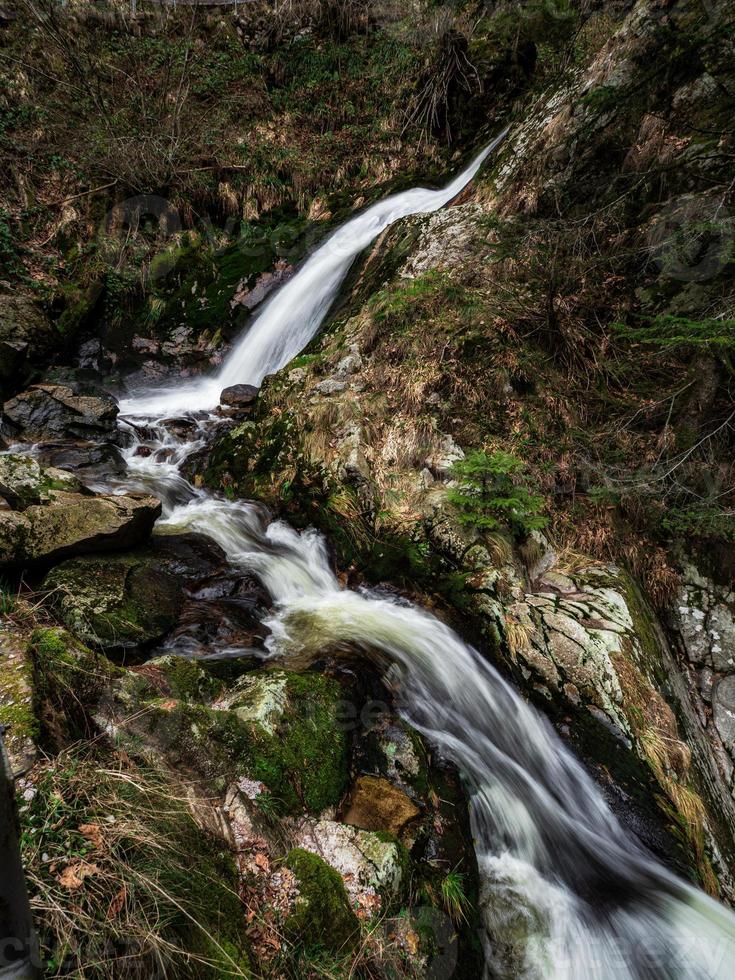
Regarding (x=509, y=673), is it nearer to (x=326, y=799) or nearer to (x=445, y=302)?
(x=326, y=799)

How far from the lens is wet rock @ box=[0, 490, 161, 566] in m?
3.42

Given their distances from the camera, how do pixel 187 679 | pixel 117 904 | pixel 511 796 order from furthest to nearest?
pixel 511 796
pixel 187 679
pixel 117 904

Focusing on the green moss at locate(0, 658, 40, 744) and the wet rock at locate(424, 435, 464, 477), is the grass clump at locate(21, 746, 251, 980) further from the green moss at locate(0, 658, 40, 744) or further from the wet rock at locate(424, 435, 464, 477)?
the wet rock at locate(424, 435, 464, 477)

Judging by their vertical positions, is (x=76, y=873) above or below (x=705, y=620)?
below

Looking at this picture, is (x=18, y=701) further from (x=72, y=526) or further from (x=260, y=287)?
(x=260, y=287)

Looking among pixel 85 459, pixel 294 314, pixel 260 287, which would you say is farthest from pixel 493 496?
pixel 260 287

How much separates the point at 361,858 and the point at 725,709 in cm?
380

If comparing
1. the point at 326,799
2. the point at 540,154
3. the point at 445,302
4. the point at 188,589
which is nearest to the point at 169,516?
the point at 188,589

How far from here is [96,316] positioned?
876 centimetres

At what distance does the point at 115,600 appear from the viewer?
3445mm

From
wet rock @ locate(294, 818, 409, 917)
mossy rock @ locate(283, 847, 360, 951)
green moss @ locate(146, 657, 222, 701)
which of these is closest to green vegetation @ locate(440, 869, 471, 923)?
wet rock @ locate(294, 818, 409, 917)

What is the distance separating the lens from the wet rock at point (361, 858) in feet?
6.77

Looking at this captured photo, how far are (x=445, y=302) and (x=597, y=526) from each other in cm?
329

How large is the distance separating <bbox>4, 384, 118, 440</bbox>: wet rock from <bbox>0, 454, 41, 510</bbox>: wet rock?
101 inches
